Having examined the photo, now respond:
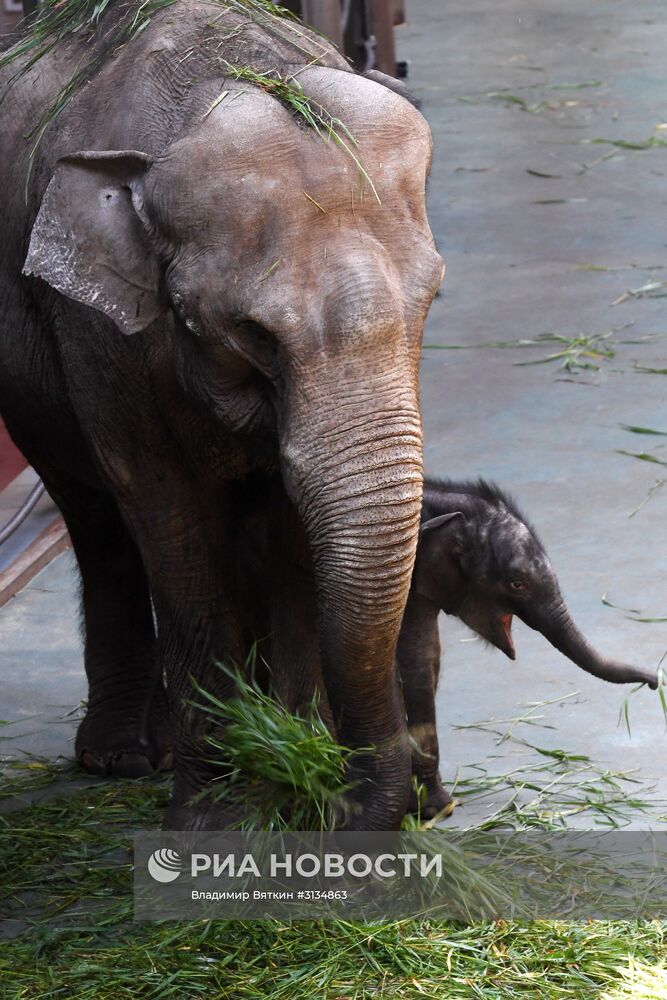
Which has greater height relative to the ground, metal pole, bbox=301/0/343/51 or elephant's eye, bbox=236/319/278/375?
elephant's eye, bbox=236/319/278/375

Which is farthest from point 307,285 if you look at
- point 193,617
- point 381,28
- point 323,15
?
point 381,28

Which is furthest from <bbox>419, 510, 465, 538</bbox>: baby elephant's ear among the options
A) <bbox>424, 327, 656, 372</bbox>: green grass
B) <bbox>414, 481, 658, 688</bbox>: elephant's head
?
<bbox>424, 327, 656, 372</bbox>: green grass

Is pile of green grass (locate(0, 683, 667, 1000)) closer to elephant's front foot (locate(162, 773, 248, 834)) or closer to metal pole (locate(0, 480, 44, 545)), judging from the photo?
elephant's front foot (locate(162, 773, 248, 834))

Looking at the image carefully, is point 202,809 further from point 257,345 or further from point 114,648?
point 257,345

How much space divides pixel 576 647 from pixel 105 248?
158 cm

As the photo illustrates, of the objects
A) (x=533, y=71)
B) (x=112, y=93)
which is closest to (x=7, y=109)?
(x=112, y=93)

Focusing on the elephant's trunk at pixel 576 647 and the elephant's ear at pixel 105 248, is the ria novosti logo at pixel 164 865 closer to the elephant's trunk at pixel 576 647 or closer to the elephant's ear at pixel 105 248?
the elephant's trunk at pixel 576 647

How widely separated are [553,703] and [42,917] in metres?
1.55

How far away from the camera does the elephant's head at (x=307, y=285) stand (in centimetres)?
326

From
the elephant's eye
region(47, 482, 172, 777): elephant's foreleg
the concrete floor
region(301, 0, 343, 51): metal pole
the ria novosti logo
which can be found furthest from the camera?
region(301, 0, 343, 51): metal pole

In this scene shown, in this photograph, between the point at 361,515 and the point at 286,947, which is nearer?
the point at 361,515

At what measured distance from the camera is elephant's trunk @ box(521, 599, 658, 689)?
14.2 feet

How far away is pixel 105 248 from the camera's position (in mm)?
3559

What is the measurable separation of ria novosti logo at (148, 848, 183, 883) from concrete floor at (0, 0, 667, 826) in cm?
74
